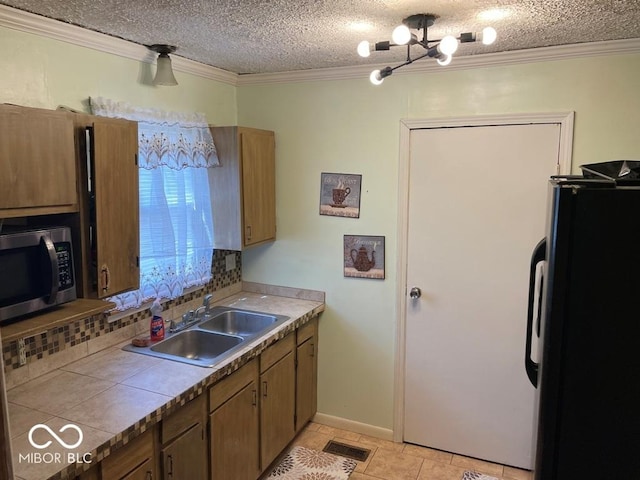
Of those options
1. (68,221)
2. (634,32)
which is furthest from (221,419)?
(634,32)

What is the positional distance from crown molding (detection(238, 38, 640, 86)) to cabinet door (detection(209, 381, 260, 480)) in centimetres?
193

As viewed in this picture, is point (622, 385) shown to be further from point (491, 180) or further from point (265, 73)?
point (265, 73)

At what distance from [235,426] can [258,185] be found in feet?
4.74

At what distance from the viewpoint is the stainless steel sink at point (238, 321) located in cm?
292

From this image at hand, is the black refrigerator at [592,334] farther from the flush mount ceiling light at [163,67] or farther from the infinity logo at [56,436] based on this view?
the flush mount ceiling light at [163,67]

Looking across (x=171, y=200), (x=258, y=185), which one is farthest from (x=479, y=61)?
(x=171, y=200)

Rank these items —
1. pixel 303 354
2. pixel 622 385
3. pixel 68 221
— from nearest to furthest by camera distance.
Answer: pixel 622 385, pixel 68 221, pixel 303 354

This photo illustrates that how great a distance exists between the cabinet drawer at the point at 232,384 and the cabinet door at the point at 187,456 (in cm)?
14

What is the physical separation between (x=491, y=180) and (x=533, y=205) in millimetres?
266

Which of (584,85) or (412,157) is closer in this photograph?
(584,85)

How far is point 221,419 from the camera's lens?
7.40 ft

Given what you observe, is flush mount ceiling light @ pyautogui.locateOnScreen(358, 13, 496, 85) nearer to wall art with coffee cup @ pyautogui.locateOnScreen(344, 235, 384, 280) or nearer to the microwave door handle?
wall art with coffee cup @ pyautogui.locateOnScreen(344, 235, 384, 280)

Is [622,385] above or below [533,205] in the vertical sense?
below

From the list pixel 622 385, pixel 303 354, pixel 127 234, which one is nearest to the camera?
pixel 622 385
